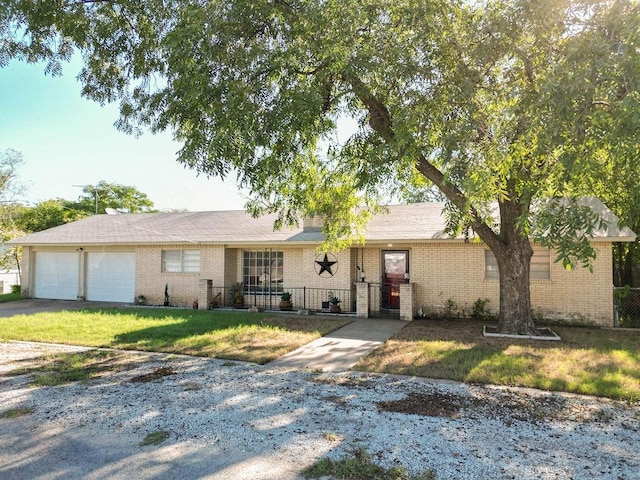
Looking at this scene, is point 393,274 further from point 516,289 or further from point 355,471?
point 355,471

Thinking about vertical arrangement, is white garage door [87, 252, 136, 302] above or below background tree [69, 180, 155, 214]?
below

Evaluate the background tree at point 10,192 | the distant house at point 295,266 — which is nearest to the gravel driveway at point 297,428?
the distant house at point 295,266

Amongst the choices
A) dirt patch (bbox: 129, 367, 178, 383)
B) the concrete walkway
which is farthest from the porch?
dirt patch (bbox: 129, 367, 178, 383)

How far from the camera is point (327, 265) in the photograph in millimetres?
14523

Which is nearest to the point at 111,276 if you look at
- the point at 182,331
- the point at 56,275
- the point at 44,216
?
the point at 56,275

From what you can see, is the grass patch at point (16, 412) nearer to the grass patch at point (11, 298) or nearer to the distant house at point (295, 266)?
the distant house at point (295, 266)

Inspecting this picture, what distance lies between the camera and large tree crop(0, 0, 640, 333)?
5.59m

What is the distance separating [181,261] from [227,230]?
2.23 metres

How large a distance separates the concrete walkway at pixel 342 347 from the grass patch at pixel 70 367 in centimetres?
297

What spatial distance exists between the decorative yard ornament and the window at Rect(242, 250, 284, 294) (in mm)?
1698

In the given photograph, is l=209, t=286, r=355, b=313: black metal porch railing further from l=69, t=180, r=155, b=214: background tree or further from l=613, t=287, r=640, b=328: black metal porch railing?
l=69, t=180, r=155, b=214: background tree

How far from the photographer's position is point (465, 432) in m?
4.39

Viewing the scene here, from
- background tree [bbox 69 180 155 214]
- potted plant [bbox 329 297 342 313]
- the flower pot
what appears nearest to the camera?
potted plant [bbox 329 297 342 313]

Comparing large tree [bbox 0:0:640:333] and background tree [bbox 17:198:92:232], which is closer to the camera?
large tree [bbox 0:0:640:333]
